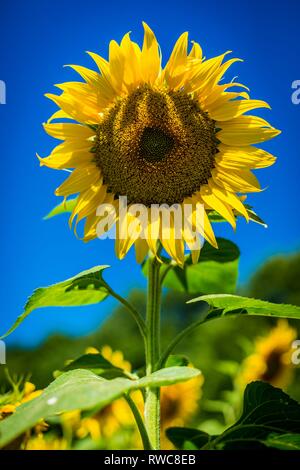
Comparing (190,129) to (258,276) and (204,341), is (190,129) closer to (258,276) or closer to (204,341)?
(204,341)

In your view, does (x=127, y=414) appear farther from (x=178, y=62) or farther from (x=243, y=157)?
(x=178, y=62)

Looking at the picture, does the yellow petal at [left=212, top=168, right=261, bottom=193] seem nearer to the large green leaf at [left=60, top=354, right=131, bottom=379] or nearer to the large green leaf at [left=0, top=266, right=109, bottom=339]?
the large green leaf at [left=0, top=266, right=109, bottom=339]

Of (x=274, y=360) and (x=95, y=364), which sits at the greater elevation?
(x=95, y=364)

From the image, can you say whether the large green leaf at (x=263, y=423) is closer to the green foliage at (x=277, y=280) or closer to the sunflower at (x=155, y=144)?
the sunflower at (x=155, y=144)

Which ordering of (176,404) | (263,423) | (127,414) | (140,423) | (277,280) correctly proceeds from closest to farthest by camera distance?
(140,423)
(263,423)
(127,414)
(176,404)
(277,280)

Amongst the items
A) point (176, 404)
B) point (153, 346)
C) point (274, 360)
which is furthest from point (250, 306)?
point (274, 360)

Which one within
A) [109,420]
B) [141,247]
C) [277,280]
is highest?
[141,247]

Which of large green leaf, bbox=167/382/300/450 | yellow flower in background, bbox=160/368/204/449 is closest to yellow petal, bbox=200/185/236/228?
large green leaf, bbox=167/382/300/450
